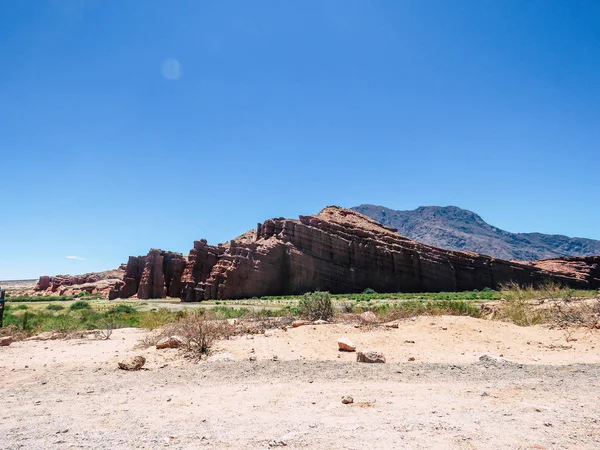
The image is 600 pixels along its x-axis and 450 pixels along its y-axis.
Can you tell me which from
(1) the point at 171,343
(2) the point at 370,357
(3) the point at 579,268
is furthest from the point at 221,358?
(3) the point at 579,268

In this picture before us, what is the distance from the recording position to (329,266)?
220 feet

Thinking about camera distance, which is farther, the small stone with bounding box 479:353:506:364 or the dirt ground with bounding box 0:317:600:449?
the small stone with bounding box 479:353:506:364

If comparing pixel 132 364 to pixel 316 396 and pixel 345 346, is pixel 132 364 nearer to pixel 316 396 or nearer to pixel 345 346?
pixel 316 396

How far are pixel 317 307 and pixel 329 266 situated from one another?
52183 mm

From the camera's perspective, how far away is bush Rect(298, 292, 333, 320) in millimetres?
14883

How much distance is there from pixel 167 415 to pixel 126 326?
1362cm

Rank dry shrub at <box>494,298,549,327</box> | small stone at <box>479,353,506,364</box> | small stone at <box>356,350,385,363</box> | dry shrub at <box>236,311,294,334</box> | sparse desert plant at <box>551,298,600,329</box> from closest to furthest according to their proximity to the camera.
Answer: small stone at <box>479,353,506,364</box> → small stone at <box>356,350,385,363</box> → dry shrub at <box>236,311,294,334</box> → sparse desert plant at <box>551,298,600,329</box> → dry shrub at <box>494,298,549,327</box>

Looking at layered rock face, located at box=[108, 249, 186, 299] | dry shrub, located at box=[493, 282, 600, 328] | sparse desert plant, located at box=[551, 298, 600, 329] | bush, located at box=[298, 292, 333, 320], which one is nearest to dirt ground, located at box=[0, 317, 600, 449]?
sparse desert plant, located at box=[551, 298, 600, 329]

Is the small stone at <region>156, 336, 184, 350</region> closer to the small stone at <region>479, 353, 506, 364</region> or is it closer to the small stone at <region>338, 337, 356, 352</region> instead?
the small stone at <region>338, 337, 356, 352</region>

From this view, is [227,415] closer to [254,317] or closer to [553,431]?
[553,431]

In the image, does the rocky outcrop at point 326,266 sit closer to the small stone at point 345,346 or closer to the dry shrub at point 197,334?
the dry shrub at point 197,334

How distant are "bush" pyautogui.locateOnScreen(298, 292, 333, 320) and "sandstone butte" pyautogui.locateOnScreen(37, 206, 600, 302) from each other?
45.1 m

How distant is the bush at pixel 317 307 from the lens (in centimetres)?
1488

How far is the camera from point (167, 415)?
16.7ft
